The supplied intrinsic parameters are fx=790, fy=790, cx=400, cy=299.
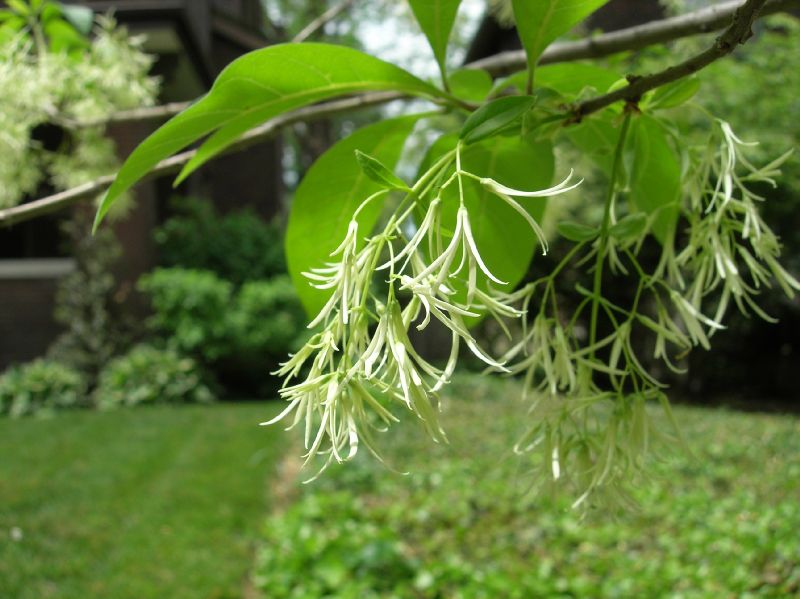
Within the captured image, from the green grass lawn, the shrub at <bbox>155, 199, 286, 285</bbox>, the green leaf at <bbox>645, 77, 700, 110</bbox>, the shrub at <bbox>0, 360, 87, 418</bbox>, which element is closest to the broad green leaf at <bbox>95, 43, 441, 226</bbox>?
the green leaf at <bbox>645, 77, 700, 110</bbox>

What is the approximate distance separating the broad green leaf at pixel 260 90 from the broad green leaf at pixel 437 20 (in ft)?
0.13

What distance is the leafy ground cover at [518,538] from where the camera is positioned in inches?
119

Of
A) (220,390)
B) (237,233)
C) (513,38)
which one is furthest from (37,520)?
(513,38)

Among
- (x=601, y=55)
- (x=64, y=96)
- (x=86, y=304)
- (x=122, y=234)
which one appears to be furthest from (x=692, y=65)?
(x=122, y=234)

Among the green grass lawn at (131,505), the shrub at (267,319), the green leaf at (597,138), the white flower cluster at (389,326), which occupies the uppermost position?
the green leaf at (597,138)

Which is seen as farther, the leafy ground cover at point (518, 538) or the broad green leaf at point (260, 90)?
the leafy ground cover at point (518, 538)

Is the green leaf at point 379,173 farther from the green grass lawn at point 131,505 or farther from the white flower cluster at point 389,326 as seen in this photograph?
the green grass lawn at point 131,505

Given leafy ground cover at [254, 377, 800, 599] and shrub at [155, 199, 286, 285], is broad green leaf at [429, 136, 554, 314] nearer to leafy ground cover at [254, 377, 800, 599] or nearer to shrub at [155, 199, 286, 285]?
leafy ground cover at [254, 377, 800, 599]

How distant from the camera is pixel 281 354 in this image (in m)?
9.27

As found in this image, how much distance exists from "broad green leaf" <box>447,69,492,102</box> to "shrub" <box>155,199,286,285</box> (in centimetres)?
932

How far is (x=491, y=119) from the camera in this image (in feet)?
1.65

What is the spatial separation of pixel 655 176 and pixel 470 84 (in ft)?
0.68

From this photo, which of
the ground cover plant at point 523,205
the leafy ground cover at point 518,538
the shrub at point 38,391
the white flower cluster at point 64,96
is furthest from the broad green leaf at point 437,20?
the shrub at point 38,391

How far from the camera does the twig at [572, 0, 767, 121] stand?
1.64 ft
